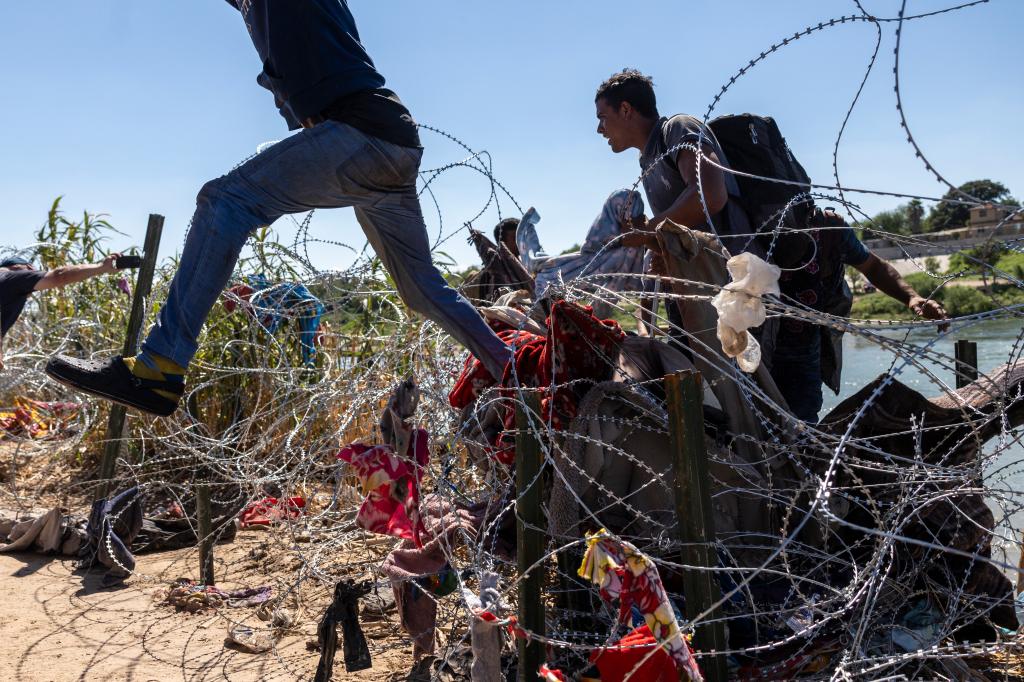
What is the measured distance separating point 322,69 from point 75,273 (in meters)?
3.26

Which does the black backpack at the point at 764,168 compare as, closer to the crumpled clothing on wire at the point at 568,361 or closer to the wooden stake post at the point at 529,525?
the crumpled clothing on wire at the point at 568,361

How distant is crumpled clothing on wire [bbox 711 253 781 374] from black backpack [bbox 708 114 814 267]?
1.30m

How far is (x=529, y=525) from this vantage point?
88.9 inches

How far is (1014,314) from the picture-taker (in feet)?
6.43

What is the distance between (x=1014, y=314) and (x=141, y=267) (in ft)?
13.8

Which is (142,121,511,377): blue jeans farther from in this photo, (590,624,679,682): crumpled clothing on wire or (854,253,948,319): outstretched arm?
(854,253,948,319): outstretched arm

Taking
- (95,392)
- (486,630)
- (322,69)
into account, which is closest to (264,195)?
(322,69)

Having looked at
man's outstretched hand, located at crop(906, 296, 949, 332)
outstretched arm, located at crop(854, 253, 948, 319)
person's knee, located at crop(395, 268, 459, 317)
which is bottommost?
man's outstretched hand, located at crop(906, 296, 949, 332)

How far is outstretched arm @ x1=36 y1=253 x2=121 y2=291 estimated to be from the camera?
477cm

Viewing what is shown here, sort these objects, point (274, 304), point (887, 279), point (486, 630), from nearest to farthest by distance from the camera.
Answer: point (486, 630), point (887, 279), point (274, 304)

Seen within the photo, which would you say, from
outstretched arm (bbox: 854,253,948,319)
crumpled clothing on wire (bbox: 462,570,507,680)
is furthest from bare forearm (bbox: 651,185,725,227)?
crumpled clothing on wire (bbox: 462,570,507,680)

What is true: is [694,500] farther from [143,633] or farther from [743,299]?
[143,633]

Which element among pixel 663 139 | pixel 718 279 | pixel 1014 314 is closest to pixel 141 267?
pixel 663 139

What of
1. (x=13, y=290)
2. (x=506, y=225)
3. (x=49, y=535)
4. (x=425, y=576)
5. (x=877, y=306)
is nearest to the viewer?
(x=425, y=576)
